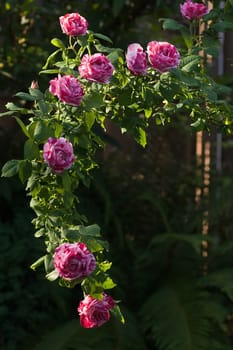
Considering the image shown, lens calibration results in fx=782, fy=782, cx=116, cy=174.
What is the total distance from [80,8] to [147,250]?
4.09 ft

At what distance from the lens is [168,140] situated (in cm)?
439

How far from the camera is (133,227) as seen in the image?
159 inches

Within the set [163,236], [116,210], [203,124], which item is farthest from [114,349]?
[203,124]

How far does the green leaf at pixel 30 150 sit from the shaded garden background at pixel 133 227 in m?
1.39

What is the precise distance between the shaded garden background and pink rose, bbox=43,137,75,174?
1.44m

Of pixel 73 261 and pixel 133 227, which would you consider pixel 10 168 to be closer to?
pixel 73 261

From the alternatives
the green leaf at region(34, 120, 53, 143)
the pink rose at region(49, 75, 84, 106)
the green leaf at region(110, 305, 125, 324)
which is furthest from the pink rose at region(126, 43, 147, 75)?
the green leaf at region(110, 305, 125, 324)

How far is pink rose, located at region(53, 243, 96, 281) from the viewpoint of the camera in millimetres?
1636

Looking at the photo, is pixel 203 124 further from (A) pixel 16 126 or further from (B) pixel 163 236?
(A) pixel 16 126

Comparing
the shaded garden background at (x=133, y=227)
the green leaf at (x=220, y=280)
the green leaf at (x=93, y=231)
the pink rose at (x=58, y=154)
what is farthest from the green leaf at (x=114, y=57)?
the green leaf at (x=220, y=280)

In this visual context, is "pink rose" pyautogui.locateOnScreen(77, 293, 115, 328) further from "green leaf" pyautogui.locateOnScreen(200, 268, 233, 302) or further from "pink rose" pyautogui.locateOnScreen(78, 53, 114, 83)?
"green leaf" pyautogui.locateOnScreen(200, 268, 233, 302)

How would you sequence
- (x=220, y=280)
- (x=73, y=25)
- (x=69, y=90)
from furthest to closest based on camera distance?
(x=220, y=280) < (x=73, y=25) < (x=69, y=90)

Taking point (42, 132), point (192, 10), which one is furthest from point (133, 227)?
point (42, 132)

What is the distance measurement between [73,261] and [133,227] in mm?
2414
